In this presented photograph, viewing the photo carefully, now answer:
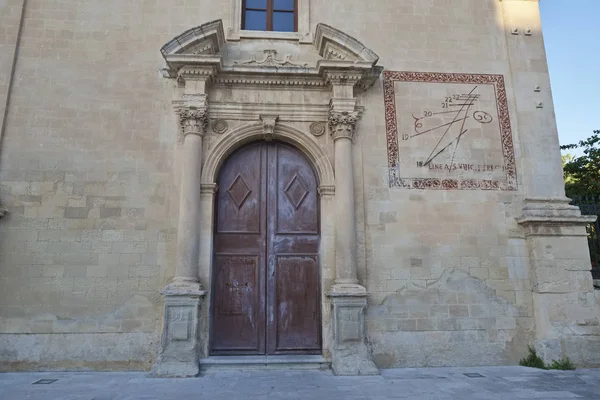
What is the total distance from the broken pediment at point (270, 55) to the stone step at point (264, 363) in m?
4.33

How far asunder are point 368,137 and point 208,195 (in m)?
2.74

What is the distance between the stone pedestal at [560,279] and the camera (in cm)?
605

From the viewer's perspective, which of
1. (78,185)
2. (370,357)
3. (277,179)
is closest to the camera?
(370,357)

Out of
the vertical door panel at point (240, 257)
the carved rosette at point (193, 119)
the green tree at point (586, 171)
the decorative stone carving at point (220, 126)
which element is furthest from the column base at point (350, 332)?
the green tree at point (586, 171)

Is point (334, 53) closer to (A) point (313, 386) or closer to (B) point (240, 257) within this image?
(B) point (240, 257)

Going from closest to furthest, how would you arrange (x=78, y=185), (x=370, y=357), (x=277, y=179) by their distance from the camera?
(x=370, y=357)
(x=78, y=185)
(x=277, y=179)

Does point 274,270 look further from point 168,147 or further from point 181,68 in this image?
point 181,68

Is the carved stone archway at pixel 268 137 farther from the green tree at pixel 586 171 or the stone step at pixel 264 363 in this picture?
the green tree at pixel 586 171

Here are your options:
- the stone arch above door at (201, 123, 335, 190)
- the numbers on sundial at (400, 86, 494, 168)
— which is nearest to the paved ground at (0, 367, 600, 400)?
the stone arch above door at (201, 123, 335, 190)

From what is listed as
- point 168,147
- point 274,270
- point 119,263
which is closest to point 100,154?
point 168,147

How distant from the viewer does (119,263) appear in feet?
19.9

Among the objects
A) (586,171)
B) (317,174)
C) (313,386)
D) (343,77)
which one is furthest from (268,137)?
(586,171)

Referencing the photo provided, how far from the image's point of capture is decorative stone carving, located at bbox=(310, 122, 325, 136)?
21.9ft

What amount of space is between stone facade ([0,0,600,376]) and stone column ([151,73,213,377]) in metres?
0.03
